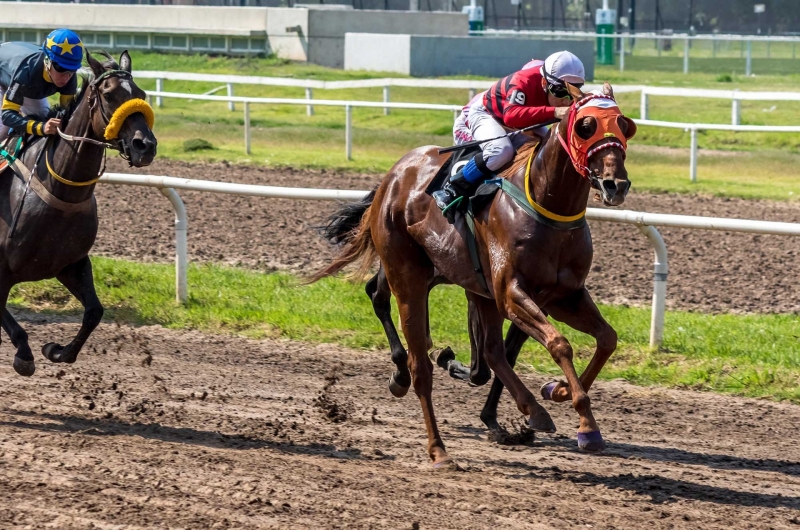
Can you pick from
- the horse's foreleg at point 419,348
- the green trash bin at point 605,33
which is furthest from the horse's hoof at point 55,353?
the green trash bin at point 605,33

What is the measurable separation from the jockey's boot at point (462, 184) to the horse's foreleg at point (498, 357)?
553 millimetres

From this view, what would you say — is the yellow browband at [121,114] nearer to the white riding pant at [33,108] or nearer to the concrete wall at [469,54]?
the white riding pant at [33,108]

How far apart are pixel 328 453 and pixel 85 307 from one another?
175cm

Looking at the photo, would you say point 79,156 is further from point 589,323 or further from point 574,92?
point 589,323

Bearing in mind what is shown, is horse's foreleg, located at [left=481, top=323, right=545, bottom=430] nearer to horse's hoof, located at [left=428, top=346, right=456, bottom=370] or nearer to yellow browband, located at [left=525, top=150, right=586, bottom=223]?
horse's hoof, located at [left=428, top=346, right=456, bottom=370]

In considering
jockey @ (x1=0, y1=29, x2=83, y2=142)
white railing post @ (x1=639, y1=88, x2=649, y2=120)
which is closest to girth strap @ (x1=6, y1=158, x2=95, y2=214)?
jockey @ (x1=0, y1=29, x2=83, y2=142)

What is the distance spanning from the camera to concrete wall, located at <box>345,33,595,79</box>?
26.1 metres

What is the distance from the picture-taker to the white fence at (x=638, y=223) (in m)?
6.75

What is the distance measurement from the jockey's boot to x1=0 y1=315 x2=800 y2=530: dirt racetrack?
4.02ft

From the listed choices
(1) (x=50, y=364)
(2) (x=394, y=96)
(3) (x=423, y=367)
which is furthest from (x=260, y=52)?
(3) (x=423, y=367)

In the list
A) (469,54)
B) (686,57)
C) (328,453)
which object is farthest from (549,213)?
(686,57)

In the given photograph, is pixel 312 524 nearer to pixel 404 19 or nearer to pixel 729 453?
pixel 729 453

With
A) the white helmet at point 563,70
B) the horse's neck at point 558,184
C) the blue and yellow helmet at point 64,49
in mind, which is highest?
the blue and yellow helmet at point 64,49

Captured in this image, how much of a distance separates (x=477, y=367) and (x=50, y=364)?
2.95 m
